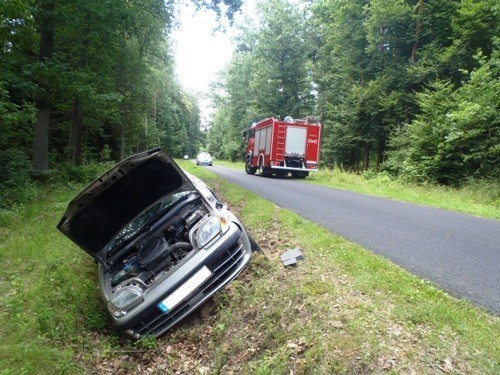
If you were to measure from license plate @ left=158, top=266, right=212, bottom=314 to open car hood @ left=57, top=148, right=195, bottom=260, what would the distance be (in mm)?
1433

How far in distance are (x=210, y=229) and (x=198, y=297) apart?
79cm

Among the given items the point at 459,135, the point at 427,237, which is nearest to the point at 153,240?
the point at 427,237

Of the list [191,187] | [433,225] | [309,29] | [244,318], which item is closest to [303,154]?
[433,225]

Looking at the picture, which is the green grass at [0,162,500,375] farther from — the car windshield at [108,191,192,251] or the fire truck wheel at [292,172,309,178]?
the fire truck wheel at [292,172,309,178]

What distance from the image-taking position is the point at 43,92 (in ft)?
40.7

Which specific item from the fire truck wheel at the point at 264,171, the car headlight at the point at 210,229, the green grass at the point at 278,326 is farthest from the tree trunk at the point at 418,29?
the car headlight at the point at 210,229

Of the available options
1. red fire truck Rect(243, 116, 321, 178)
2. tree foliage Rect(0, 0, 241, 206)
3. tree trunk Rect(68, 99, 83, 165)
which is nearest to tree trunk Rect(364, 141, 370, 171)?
red fire truck Rect(243, 116, 321, 178)

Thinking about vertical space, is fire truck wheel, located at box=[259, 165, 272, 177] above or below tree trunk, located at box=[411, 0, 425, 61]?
below

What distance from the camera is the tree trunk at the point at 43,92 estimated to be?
11156mm

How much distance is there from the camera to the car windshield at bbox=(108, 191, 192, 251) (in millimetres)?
4766

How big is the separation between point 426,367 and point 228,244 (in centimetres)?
226

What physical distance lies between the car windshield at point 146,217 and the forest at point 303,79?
6.11 m

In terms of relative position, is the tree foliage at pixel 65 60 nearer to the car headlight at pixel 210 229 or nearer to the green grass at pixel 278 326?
the green grass at pixel 278 326

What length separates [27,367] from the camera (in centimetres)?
312
